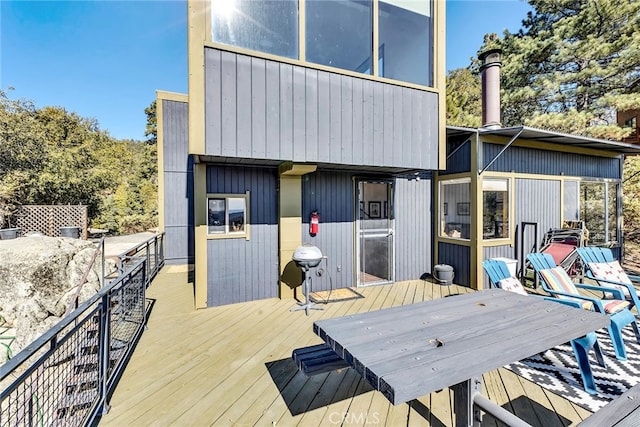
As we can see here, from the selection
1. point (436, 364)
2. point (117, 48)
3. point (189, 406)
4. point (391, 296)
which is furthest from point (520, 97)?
point (117, 48)

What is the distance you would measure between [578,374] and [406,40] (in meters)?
4.85

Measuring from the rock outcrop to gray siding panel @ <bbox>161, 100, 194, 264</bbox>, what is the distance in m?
1.80

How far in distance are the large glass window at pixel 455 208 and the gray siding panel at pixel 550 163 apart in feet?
2.14

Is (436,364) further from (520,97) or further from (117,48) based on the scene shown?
(117,48)

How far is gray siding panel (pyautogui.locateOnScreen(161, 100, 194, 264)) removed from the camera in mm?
7672

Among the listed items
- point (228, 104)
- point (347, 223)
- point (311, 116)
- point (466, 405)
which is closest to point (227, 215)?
point (228, 104)

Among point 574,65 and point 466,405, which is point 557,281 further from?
point 574,65

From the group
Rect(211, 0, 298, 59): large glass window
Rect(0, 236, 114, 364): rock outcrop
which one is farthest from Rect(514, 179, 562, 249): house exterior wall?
Rect(0, 236, 114, 364): rock outcrop

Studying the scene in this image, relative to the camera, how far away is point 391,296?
496 centimetres

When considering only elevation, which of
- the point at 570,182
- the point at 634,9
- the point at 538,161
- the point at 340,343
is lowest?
the point at 340,343

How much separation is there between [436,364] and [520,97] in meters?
13.3

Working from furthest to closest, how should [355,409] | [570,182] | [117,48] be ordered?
[117,48] < [570,182] < [355,409]

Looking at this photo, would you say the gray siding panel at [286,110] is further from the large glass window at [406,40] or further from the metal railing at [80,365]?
the metal railing at [80,365]

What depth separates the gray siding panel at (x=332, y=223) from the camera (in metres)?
5.16
